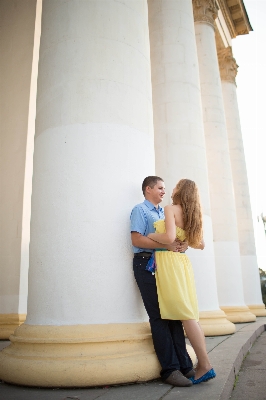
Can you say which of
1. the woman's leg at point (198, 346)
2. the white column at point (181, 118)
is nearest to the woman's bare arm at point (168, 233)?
the woman's leg at point (198, 346)

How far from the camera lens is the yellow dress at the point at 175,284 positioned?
38.7ft

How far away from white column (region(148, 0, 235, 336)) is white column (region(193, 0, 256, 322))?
10064mm

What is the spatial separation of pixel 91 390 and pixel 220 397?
142 inches

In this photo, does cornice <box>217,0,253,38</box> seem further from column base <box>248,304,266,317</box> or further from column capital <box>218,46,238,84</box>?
column base <box>248,304,266,317</box>

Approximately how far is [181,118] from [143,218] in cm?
1719

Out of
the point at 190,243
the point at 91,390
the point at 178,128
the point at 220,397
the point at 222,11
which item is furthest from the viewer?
the point at 222,11

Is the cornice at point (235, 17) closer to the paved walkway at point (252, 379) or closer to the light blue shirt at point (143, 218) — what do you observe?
the paved walkway at point (252, 379)

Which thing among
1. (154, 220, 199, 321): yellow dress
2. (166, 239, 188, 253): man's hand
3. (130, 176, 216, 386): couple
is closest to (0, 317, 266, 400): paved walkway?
(130, 176, 216, 386): couple

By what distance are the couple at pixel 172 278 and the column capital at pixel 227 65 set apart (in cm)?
4658

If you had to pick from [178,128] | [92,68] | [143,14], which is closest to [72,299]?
[92,68]

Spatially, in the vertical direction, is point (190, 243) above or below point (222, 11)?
below

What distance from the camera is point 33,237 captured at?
12852mm

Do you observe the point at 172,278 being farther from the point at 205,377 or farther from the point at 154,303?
the point at 205,377

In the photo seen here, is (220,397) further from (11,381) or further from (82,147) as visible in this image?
(82,147)
